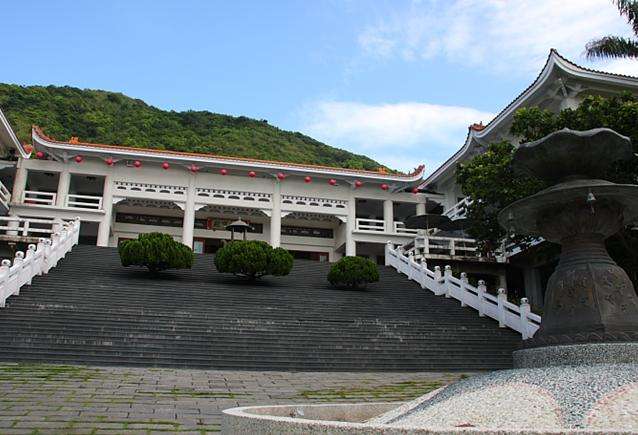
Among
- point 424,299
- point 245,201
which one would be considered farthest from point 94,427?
point 245,201

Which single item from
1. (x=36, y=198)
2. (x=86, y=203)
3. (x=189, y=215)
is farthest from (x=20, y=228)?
(x=189, y=215)

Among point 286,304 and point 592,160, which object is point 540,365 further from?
point 286,304

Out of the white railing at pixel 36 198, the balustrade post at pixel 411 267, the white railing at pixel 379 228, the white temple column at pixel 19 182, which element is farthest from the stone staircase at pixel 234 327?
the white railing at pixel 379 228

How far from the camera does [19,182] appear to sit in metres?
23.2

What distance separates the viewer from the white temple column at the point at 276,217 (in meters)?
24.4

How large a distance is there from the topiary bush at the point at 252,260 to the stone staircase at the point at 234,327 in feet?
1.79

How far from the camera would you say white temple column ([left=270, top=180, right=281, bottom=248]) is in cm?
2438

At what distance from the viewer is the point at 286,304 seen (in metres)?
14.7

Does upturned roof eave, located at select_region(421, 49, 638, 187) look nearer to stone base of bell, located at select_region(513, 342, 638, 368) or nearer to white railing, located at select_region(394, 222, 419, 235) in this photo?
white railing, located at select_region(394, 222, 419, 235)

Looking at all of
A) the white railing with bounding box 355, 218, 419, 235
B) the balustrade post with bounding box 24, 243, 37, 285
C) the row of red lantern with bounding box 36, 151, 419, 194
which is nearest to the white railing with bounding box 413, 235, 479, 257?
the white railing with bounding box 355, 218, 419, 235

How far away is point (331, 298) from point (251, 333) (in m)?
4.21

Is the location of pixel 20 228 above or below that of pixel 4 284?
above

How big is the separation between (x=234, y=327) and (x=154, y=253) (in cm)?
531

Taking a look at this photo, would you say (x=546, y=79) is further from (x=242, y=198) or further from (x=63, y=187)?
(x=63, y=187)
